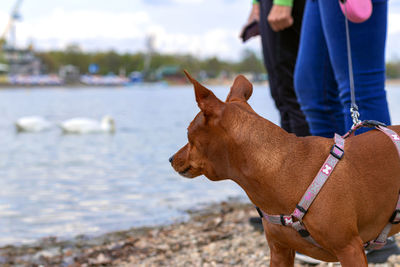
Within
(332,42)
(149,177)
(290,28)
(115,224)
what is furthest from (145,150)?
(332,42)

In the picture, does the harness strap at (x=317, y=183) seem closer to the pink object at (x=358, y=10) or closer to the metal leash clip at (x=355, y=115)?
the metal leash clip at (x=355, y=115)

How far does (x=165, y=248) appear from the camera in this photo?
16.3 feet

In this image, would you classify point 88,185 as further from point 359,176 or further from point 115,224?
point 359,176

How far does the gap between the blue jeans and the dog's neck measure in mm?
942

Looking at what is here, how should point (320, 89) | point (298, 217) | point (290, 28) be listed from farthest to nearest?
1. point (290, 28)
2. point (320, 89)
3. point (298, 217)

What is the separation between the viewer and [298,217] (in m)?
2.08

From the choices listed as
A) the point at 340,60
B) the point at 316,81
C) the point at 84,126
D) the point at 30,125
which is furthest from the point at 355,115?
the point at 30,125

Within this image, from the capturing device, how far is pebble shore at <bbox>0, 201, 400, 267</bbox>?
4277mm

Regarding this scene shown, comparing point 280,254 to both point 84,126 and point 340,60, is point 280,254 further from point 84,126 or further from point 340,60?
point 84,126

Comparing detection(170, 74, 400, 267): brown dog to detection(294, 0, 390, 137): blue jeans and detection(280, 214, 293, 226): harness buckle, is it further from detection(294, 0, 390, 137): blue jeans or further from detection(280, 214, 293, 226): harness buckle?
detection(294, 0, 390, 137): blue jeans

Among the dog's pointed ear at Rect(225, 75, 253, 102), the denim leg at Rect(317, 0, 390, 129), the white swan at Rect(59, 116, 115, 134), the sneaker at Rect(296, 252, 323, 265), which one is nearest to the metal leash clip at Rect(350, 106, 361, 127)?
the denim leg at Rect(317, 0, 390, 129)

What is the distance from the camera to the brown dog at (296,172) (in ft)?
6.73

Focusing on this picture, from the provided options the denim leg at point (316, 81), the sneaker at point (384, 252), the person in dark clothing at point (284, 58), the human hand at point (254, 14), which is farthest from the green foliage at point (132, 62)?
the sneaker at point (384, 252)

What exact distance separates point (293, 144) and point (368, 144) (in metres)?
0.37
